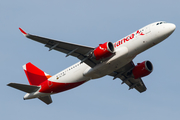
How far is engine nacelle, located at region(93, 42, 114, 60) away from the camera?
39.2 meters

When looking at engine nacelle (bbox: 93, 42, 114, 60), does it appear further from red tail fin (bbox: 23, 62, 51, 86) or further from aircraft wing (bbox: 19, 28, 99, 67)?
red tail fin (bbox: 23, 62, 51, 86)

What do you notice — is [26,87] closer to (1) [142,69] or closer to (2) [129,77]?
(2) [129,77]

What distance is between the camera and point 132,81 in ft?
166

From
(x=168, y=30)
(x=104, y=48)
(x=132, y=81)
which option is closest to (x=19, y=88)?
(x=104, y=48)

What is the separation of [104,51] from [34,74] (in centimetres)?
1497

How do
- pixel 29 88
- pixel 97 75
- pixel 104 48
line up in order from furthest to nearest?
pixel 29 88 → pixel 97 75 → pixel 104 48

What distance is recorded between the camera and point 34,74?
49.5 meters

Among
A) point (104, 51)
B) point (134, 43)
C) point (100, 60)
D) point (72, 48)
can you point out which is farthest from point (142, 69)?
point (72, 48)

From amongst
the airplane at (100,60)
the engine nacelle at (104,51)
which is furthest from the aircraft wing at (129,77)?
the engine nacelle at (104,51)

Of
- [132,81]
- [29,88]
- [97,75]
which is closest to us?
[97,75]

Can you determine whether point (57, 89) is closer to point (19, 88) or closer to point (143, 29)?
point (19, 88)

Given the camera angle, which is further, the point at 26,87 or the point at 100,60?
the point at 26,87

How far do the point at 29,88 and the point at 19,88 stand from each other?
4.90 ft

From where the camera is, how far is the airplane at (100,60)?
131ft
